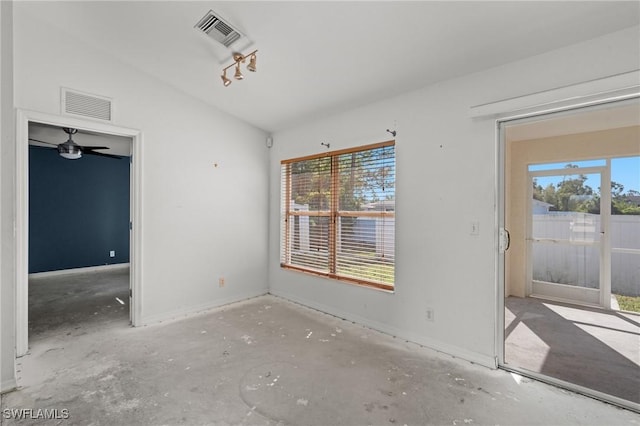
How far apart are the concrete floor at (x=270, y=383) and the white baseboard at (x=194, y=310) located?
19 cm

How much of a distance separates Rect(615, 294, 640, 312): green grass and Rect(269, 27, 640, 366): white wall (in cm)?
168

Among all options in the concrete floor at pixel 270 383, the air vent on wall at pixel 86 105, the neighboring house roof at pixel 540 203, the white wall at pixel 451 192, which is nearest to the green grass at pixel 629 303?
the neighboring house roof at pixel 540 203

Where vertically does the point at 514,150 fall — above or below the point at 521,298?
above

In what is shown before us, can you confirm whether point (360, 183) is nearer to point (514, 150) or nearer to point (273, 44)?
point (273, 44)

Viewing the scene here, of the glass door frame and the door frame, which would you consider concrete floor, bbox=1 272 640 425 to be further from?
the glass door frame

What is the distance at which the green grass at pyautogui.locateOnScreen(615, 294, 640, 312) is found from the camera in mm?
2793

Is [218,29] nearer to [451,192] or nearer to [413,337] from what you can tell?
[451,192]

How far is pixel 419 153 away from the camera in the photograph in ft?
9.35

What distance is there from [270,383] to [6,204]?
237 cm

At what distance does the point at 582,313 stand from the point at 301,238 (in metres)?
3.45

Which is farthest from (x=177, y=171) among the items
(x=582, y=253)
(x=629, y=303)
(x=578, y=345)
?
(x=629, y=303)

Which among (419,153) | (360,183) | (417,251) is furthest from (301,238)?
(419,153)

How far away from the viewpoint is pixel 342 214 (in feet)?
11.9

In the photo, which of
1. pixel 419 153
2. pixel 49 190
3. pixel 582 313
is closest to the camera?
pixel 419 153
